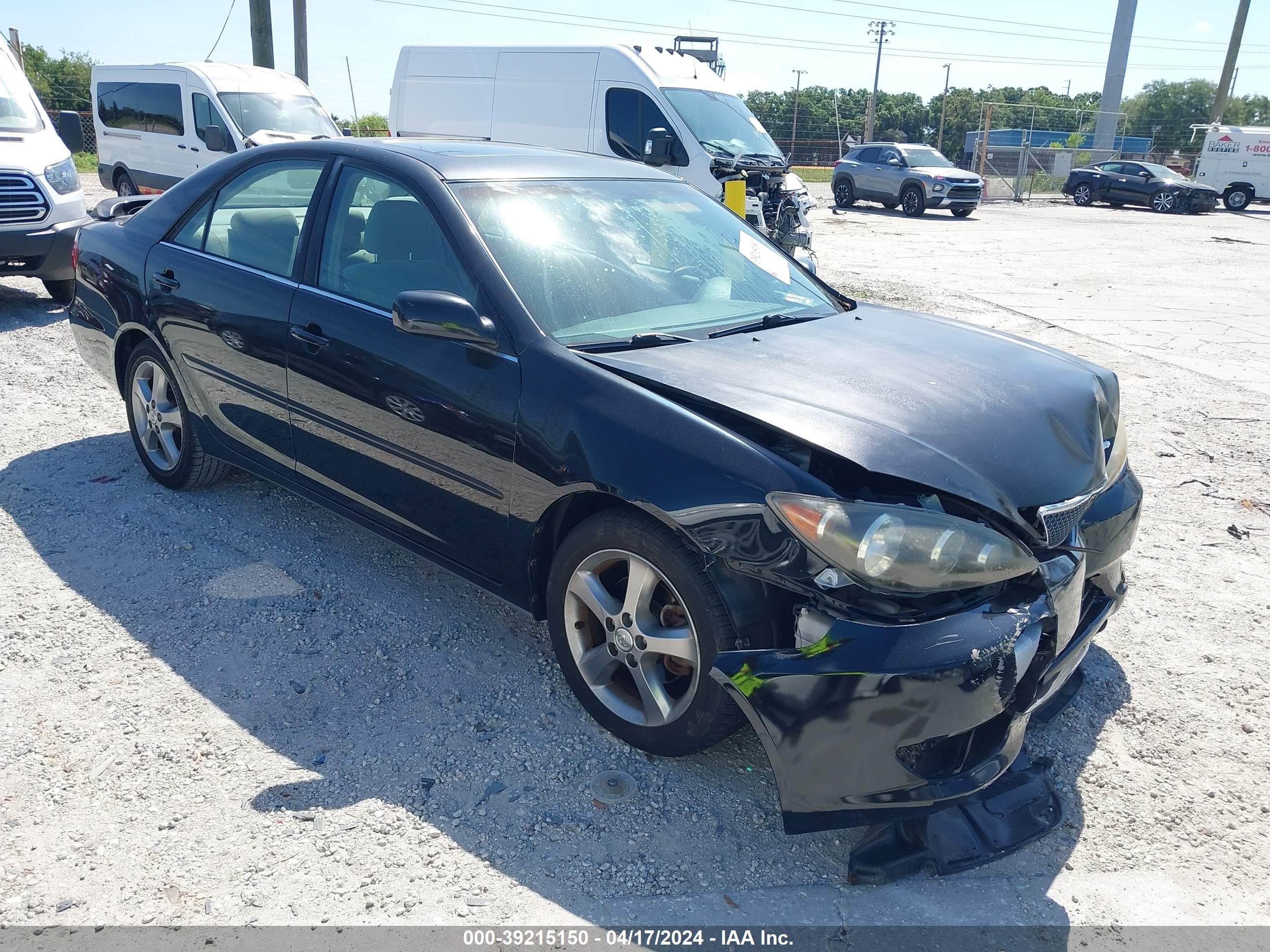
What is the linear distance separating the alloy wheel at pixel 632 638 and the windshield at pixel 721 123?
9.93 m

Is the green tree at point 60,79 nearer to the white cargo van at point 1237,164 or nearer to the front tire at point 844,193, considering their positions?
the front tire at point 844,193

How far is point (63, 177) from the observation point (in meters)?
8.52

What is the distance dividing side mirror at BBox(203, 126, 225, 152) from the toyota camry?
35.0 feet

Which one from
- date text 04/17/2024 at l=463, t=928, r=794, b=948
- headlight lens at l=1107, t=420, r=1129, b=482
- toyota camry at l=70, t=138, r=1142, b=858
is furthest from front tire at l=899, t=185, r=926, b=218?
date text 04/17/2024 at l=463, t=928, r=794, b=948

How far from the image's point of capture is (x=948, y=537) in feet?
7.91

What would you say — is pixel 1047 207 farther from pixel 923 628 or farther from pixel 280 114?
pixel 923 628

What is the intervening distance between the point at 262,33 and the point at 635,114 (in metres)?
10.5

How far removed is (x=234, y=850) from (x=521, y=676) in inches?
43.0

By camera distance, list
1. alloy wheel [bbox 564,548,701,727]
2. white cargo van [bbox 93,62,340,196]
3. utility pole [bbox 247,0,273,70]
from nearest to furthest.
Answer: alloy wheel [bbox 564,548,701,727] → white cargo van [bbox 93,62,340,196] → utility pole [bbox 247,0,273,70]

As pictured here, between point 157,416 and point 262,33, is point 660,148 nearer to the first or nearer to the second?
point 157,416

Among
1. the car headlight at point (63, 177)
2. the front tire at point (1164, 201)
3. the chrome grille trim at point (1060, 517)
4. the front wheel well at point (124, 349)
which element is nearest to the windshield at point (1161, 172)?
the front tire at point (1164, 201)

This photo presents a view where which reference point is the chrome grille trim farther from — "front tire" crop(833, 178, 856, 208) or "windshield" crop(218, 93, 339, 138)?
"front tire" crop(833, 178, 856, 208)

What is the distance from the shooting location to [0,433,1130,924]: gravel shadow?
8.45 feet

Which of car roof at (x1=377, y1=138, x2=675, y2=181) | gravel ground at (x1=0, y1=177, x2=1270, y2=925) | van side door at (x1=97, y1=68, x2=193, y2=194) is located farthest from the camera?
van side door at (x1=97, y1=68, x2=193, y2=194)
